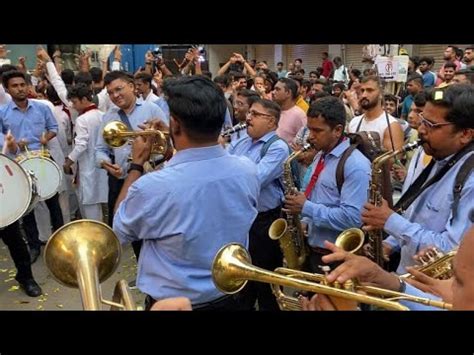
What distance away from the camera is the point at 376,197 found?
311cm

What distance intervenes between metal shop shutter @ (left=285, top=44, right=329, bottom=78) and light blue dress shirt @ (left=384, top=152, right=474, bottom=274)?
17142 mm

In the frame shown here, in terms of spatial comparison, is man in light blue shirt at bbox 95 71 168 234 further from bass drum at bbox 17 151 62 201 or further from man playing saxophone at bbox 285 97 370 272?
man playing saxophone at bbox 285 97 370 272

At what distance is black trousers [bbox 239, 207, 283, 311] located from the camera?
3848mm

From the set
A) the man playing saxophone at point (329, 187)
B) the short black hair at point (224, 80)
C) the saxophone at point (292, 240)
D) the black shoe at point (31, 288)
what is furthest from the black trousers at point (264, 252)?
the short black hair at point (224, 80)

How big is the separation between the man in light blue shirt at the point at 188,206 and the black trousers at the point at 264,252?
1.54m

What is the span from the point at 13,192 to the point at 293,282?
3145 mm

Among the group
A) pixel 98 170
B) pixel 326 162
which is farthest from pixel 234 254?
pixel 98 170

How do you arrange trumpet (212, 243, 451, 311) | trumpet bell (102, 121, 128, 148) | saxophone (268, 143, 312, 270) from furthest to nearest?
trumpet bell (102, 121, 128, 148) → saxophone (268, 143, 312, 270) → trumpet (212, 243, 451, 311)

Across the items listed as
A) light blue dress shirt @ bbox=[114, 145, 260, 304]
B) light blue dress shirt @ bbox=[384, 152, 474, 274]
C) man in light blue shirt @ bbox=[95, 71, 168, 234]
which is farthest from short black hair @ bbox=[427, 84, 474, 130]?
man in light blue shirt @ bbox=[95, 71, 168, 234]

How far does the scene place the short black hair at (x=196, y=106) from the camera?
2.23 meters

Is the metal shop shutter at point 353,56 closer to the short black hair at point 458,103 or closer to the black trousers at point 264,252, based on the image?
the black trousers at point 264,252

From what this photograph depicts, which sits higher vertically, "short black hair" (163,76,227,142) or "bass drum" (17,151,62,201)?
"short black hair" (163,76,227,142)

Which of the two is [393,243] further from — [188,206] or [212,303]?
[188,206]
